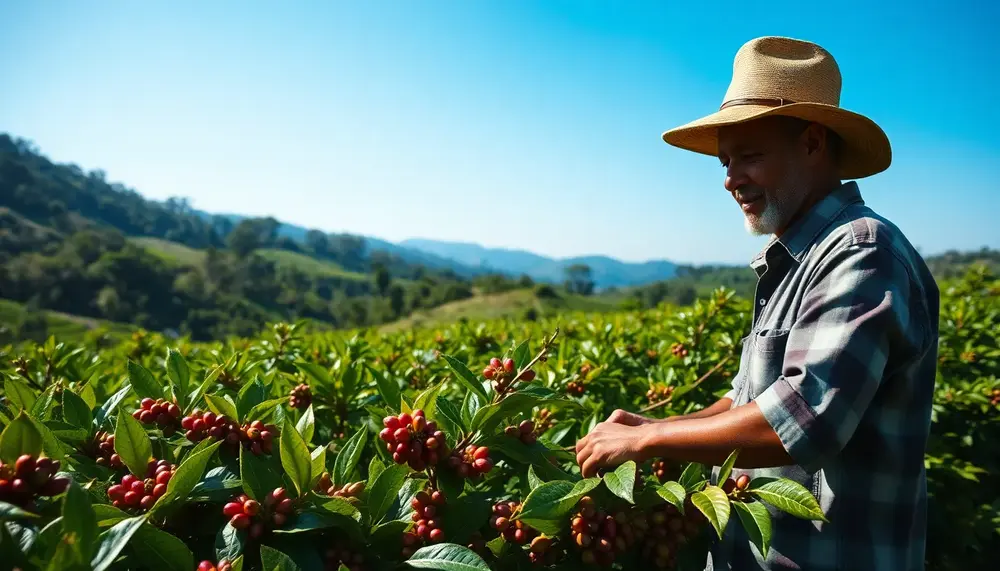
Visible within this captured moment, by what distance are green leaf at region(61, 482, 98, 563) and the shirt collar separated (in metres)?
2.01

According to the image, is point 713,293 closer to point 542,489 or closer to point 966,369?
point 966,369

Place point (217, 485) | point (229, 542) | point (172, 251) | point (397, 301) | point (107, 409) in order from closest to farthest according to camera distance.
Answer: point (229, 542), point (217, 485), point (107, 409), point (397, 301), point (172, 251)

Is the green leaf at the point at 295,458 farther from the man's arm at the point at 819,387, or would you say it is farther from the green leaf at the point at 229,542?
the man's arm at the point at 819,387

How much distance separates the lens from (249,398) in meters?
1.75

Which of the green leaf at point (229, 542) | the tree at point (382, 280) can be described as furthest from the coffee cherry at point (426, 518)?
the tree at point (382, 280)

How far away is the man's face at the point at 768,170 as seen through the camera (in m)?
2.04

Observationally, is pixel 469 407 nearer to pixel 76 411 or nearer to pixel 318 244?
pixel 76 411

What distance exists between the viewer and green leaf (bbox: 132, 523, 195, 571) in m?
1.18

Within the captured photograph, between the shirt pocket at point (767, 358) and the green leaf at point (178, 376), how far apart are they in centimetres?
185

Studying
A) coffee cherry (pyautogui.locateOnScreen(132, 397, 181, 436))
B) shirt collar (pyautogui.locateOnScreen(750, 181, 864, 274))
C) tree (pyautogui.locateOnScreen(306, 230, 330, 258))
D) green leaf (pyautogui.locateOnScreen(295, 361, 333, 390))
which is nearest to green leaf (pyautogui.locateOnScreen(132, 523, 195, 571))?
coffee cherry (pyautogui.locateOnScreen(132, 397, 181, 436))

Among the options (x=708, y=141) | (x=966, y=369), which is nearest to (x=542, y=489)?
(x=708, y=141)

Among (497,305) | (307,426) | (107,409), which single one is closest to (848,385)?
(307,426)

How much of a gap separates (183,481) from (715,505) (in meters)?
1.22

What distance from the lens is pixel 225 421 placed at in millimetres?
1573
